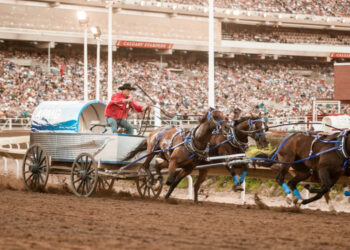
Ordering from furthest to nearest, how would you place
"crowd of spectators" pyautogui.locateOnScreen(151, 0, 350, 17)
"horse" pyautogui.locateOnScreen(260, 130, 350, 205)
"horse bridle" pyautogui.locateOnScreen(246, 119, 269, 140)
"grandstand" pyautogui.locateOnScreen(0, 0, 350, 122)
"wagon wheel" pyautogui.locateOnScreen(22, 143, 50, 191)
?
1. "crowd of spectators" pyautogui.locateOnScreen(151, 0, 350, 17)
2. "grandstand" pyautogui.locateOnScreen(0, 0, 350, 122)
3. "wagon wheel" pyautogui.locateOnScreen(22, 143, 50, 191)
4. "horse bridle" pyautogui.locateOnScreen(246, 119, 269, 140)
5. "horse" pyautogui.locateOnScreen(260, 130, 350, 205)

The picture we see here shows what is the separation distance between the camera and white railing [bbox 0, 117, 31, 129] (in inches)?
1277

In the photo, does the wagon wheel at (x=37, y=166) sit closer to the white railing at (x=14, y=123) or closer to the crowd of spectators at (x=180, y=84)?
the white railing at (x=14, y=123)

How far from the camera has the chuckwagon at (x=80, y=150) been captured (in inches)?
479

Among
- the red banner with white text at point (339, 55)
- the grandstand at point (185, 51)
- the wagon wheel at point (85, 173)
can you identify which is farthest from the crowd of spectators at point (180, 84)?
the wagon wheel at point (85, 173)

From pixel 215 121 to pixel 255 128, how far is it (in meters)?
0.73

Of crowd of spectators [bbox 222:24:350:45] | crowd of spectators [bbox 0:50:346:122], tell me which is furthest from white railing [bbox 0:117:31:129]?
crowd of spectators [bbox 222:24:350:45]

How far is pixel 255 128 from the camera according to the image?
1127 cm

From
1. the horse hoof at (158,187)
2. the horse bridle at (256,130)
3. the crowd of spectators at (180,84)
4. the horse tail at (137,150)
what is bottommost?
the horse hoof at (158,187)

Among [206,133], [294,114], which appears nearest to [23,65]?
[294,114]

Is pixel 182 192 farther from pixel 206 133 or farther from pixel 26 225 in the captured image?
pixel 26 225

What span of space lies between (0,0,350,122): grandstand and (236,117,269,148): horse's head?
974 inches

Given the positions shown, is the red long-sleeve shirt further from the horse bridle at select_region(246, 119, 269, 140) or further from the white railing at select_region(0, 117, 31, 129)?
the white railing at select_region(0, 117, 31, 129)

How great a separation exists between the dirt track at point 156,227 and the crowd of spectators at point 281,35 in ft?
153

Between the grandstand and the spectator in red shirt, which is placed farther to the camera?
the grandstand
